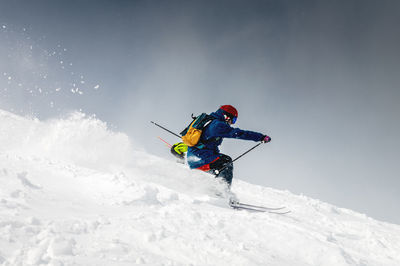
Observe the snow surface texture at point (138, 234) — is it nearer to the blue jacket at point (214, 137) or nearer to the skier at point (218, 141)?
the skier at point (218, 141)

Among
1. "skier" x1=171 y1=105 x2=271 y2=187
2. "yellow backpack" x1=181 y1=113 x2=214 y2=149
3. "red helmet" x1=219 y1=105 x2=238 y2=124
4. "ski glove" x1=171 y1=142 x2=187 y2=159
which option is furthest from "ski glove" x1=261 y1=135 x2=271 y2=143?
"ski glove" x1=171 y1=142 x2=187 y2=159

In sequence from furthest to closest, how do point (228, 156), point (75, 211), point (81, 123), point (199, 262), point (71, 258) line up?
1. point (81, 123)
2. point (228, 156)
3. point (75, 211)
4. point (199, 262)
5. point (71, 258)

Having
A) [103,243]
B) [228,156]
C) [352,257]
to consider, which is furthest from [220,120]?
[103,243]

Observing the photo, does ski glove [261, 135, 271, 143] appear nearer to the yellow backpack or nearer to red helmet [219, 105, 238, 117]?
red helmet [219, 105, 238, 117]

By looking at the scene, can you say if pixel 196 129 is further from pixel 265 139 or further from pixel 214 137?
pixel 265 139

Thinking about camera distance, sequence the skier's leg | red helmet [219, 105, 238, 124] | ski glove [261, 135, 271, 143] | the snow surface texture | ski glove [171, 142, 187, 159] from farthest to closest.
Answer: ski glove [171, 142, 187, 159], the skier's leg, red helmet [219, 105, 238, 124], ski glove [261, 135, 271, 143], the snow surface texture

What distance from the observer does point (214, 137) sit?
20.3ft

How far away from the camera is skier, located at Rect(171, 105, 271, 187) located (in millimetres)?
5871

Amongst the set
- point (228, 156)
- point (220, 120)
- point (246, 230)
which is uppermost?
point (220, 120)

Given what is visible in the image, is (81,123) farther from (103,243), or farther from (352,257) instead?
(352,257)

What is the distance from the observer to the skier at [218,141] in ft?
19.3

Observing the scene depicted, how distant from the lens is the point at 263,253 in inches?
117

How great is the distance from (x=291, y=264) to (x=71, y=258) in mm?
2540

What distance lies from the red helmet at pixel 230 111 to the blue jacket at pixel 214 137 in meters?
0.13
